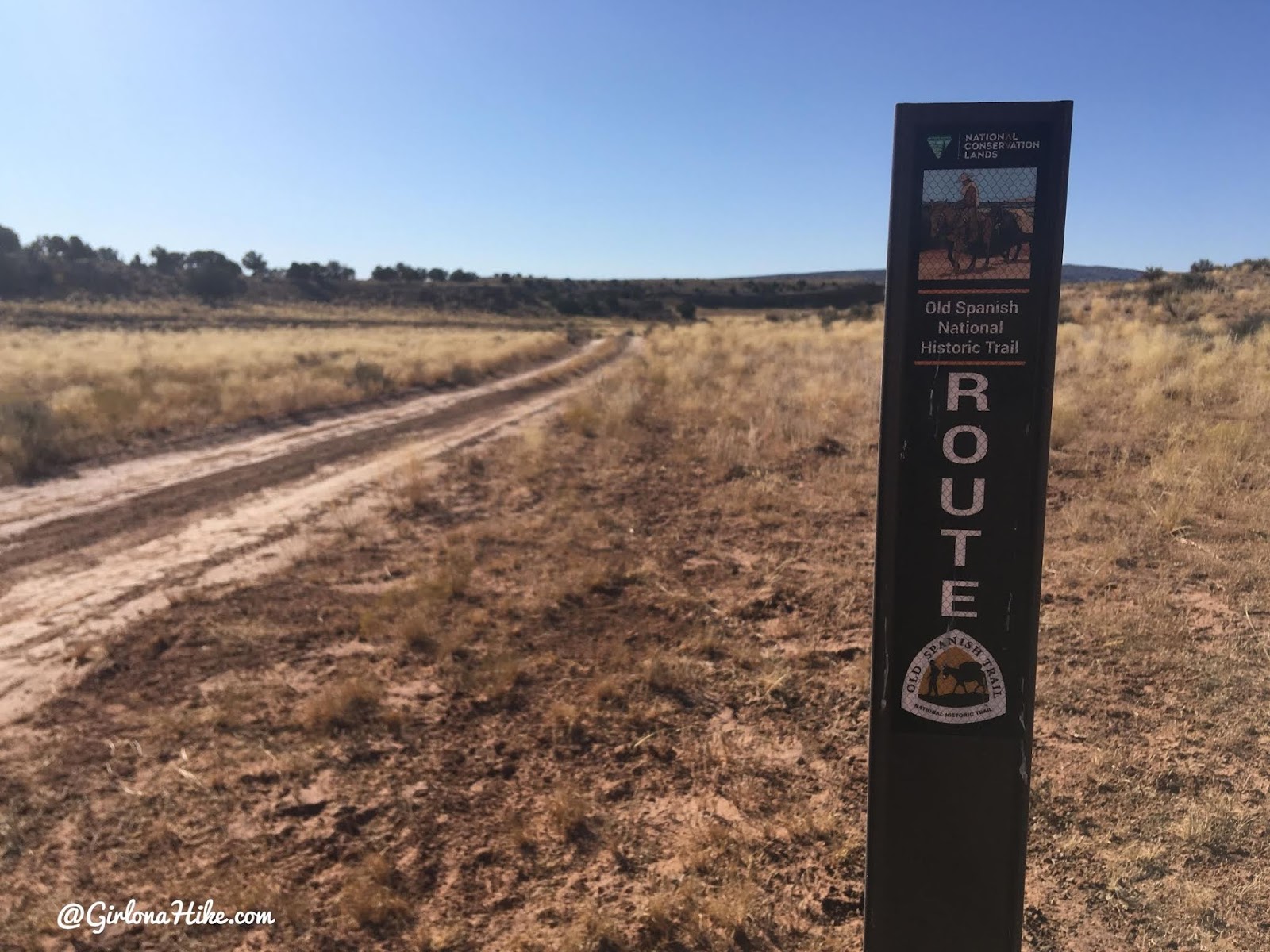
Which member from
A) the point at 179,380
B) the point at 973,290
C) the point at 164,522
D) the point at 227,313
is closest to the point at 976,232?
the point at 973,290

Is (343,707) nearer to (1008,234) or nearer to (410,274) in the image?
(1008,234)

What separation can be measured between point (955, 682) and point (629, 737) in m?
2.53

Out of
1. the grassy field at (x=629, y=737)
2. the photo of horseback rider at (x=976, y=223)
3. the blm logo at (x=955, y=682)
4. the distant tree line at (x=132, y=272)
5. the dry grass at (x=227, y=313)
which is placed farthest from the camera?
the distant tree line at (x=132, y=272)

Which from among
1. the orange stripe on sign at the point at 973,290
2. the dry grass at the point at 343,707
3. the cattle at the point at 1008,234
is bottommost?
the dry grass at the point at 343,707

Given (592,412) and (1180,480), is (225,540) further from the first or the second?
(1180,480)

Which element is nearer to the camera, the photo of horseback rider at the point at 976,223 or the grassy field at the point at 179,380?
the photo of horseback rider at the point at 976,223

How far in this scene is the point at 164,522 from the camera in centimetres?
830

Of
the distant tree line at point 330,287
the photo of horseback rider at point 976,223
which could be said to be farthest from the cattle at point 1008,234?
the distant tree line at point 330,287

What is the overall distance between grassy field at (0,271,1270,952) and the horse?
2.44 meters

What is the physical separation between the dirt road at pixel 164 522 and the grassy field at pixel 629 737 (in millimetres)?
544

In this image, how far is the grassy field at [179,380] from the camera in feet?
39.6

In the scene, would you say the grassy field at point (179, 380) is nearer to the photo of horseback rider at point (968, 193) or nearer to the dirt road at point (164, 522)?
the dirt road at point (164, 522)

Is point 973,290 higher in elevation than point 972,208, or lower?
lower

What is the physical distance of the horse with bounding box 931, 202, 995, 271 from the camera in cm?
177
